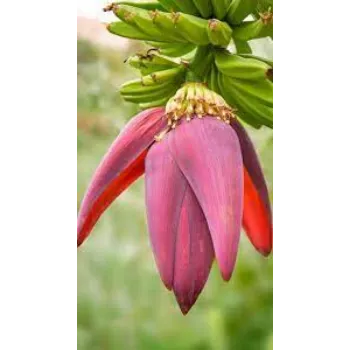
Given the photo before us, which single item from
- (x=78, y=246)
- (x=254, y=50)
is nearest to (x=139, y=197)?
(x=78, y=246)

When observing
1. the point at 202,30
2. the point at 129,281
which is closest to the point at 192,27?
the point at 202,30

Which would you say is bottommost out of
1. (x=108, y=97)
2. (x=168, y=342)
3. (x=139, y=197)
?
(x=168, y=342)

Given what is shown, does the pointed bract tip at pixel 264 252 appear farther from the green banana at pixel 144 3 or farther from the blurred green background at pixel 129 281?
the green banana at pixel 144 3

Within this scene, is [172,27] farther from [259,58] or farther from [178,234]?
[178,234]

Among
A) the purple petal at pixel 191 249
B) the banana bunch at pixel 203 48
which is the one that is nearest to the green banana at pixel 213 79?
the banana bunch at pixel 203 48

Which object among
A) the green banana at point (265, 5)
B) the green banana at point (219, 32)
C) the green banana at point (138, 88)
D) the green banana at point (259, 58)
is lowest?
the green banana at point (138, 88)

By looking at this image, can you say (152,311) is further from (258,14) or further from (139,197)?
(258,14)
